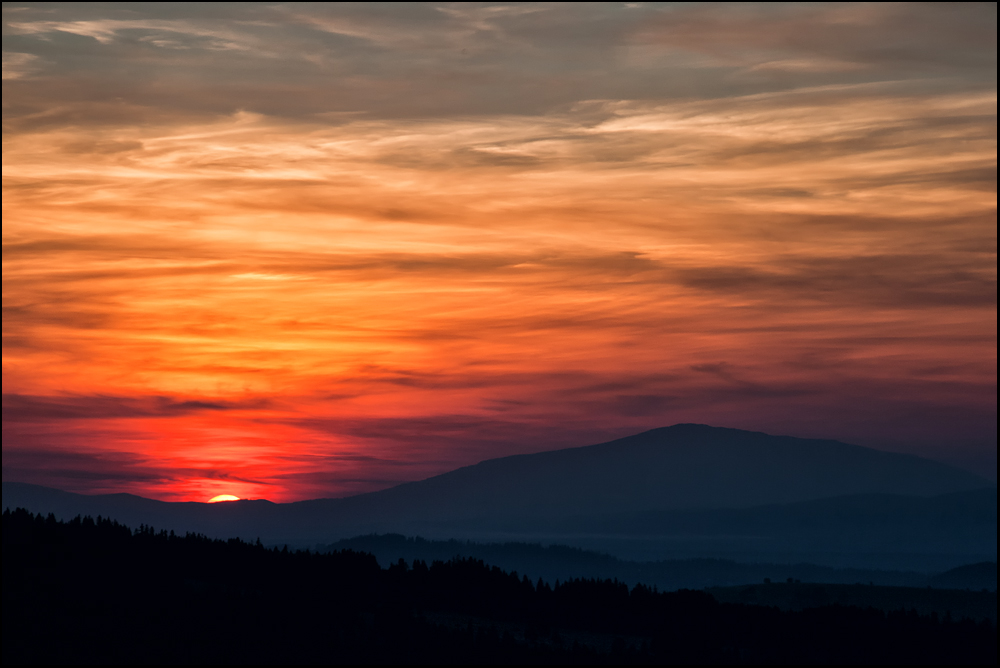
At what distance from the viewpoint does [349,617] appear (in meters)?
89.2

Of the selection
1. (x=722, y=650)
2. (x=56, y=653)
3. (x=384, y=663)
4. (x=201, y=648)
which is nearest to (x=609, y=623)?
(x=722, y=650)

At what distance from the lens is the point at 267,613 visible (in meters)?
85.2

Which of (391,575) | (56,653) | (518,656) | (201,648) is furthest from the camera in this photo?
(391,575)

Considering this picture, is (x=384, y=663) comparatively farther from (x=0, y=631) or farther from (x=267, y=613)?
(x=0, y=631)

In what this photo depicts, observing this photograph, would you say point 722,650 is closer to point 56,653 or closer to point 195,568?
point 195,568

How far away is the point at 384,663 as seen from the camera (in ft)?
256

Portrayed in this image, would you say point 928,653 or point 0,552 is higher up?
point 0,552

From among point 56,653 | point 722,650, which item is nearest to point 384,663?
point 56,653

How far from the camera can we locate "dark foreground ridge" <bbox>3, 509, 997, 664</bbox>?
7750cm

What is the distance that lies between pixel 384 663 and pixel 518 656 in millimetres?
8866

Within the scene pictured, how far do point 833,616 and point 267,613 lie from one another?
43.1 metres

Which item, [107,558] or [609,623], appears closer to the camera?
[107,558]

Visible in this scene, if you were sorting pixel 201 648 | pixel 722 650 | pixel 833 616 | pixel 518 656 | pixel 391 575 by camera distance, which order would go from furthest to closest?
pixel 391 575
pixel 833 616
pixel 722 650
pixel 518 656
pixel 201 648

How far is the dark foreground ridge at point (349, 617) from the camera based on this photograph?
77500 mm
